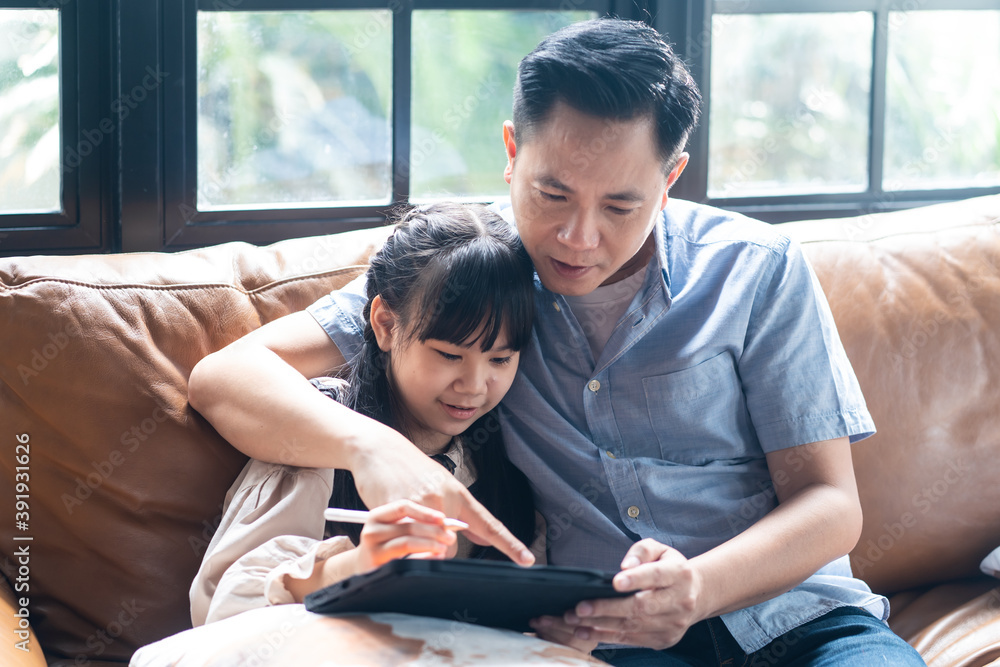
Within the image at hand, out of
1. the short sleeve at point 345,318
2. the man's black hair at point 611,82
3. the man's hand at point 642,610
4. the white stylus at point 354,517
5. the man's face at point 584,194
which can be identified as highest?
the man's black hair at point 611,82

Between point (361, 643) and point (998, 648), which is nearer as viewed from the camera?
point (361, 643)

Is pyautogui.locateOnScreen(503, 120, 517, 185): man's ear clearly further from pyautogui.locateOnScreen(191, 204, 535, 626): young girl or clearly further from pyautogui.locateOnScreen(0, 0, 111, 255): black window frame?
pyautogui.locateOnScreen(0, 0, 111, 255): black window frame

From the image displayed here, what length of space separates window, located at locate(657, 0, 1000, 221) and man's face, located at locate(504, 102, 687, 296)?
0.87 meters

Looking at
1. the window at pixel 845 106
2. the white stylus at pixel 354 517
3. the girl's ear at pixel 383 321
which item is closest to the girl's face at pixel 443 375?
the girl's ear at pixel 383 321

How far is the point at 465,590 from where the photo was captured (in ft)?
2.69

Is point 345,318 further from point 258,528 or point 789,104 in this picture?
point 789,104

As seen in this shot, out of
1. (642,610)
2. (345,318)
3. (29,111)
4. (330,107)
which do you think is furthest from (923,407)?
(29,111)

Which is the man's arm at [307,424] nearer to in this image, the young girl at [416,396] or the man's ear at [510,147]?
the young girl at [416,396]

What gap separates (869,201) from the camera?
82.2 inches

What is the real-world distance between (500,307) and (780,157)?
1.25 meters

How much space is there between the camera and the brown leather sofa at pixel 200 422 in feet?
3.94

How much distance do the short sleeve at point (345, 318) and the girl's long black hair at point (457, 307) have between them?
22 millimetres

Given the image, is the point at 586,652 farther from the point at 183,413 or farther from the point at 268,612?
the point at 183,413

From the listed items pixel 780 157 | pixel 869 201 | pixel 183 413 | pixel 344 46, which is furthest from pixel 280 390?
pixel 869 201
